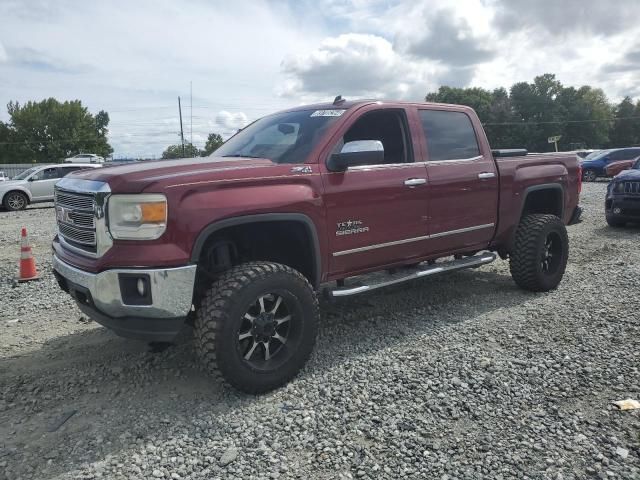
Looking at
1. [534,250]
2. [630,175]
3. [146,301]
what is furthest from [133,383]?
[630,175]

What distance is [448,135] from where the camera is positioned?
5047 mm

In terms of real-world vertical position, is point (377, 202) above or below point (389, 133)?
below

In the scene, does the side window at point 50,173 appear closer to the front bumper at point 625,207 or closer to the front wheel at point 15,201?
the front wheel at point 15,201

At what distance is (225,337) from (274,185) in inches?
42.9

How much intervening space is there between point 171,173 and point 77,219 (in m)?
0.79

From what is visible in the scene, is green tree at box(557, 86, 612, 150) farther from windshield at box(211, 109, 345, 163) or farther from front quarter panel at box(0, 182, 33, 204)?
windshield at box(211, 109, 345, 163)

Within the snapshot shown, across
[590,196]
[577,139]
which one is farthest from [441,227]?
[577,139]

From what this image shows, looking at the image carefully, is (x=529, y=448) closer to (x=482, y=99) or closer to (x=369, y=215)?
(x=369, y=215)

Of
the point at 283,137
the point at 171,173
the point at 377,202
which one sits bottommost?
the point at 377,202

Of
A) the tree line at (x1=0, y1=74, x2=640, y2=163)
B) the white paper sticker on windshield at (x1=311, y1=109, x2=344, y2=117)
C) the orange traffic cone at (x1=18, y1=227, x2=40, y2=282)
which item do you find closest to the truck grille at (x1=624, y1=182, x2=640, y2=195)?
the white paper sticker on windshield at (x1=311, y1=109, x2=344, y2=117)

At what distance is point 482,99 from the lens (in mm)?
86125

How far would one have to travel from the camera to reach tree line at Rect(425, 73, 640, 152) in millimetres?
76625

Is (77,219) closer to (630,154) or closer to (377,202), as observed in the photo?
(377,202)

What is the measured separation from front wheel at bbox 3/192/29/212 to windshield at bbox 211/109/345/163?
1537cm
